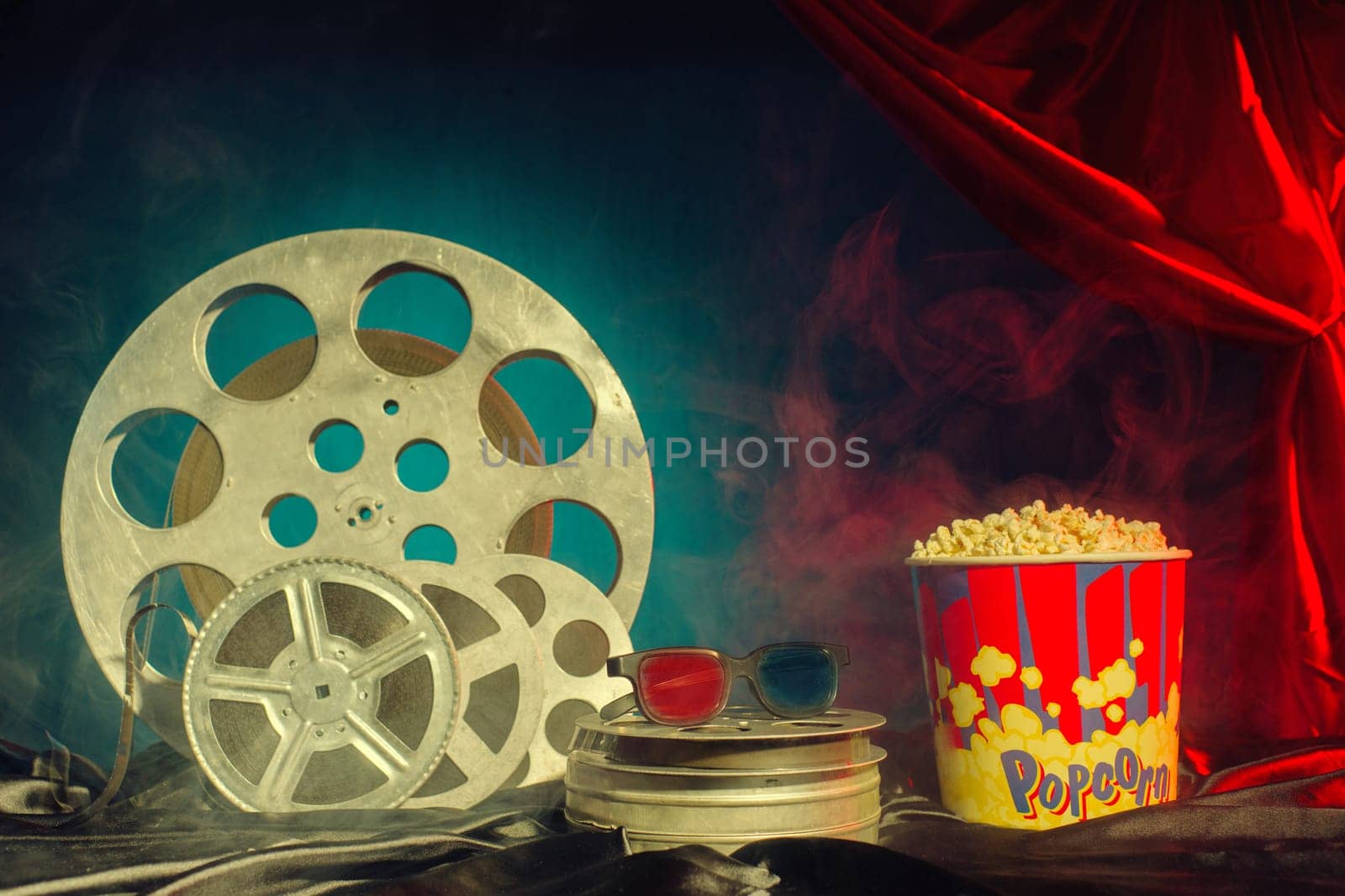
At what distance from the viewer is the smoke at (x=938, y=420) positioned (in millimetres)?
1636

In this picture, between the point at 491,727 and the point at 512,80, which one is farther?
the point at 512,80

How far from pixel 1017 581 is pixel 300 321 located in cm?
127

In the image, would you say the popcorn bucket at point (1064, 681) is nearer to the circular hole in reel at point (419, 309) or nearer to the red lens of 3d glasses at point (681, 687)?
the red lens of 3d glasses at point (681, 687)

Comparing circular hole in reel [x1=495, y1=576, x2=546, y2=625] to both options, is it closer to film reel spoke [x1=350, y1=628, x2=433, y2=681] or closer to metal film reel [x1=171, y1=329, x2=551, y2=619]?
metal film reel [x1=171, y1=329, x2=551, y2=619]

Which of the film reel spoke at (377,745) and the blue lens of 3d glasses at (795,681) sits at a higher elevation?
the blue lens of 3d glasses at (795,681)

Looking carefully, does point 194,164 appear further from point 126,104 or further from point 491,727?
point 491,727

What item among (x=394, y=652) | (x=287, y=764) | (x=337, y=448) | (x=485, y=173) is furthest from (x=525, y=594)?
(x=485, y=173)

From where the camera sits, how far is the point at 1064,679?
47.8 inches

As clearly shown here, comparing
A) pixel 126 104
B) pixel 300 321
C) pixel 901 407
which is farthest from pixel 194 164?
pixel 901 407

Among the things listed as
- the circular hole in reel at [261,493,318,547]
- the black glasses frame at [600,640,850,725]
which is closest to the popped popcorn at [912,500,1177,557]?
the black glasses frame at [600,640,850,725]

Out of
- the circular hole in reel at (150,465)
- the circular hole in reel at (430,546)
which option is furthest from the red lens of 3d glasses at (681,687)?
the circular hole in reel at (150,465)

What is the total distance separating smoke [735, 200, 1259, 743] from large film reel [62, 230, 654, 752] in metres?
0.37

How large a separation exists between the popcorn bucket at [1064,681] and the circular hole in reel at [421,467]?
91cm

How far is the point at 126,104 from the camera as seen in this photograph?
6.01ft
